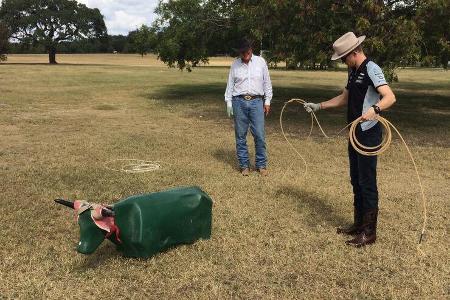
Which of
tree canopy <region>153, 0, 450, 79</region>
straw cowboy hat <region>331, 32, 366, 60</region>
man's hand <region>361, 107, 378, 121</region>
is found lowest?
man's hand <region>361, 107, 378, 121</region>

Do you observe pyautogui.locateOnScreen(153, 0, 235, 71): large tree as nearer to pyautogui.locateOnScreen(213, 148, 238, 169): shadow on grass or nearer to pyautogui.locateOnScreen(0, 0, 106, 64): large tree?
pyautogui.locateOnScreen(213, 148, 238, 169): shadow on grass

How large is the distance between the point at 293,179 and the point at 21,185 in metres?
3.91

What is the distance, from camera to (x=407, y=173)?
787cm

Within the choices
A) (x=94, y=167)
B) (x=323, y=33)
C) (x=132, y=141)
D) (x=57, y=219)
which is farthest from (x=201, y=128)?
(x=57, y=219)

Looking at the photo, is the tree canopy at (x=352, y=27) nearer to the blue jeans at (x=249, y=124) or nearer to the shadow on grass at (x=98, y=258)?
the blue jeans at (x=249, y=124)

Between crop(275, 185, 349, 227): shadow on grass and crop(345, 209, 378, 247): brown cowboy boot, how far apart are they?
0.62 m

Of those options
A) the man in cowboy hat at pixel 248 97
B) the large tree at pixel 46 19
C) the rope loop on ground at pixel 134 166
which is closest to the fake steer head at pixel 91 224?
the rope loop on ground at pixel 134 166

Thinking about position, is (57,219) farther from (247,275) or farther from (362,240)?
(362,240)

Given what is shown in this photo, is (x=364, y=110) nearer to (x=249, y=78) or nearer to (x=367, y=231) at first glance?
(x=367, y=231)

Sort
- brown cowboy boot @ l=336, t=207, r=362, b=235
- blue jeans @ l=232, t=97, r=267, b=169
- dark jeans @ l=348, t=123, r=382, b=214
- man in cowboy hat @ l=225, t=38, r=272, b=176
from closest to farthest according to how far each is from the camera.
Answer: dark jeans @ l=348, t=123, r=382, b=214, brown cowboy boot @ l=336, t=207, r=362, b=235, man in cowboy hat @ l=225, t=38, r=272, b=176, blue jeans @ l=232, t=97, r=267, b=169

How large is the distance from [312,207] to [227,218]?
3.77ft

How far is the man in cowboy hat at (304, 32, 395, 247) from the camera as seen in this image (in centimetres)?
440

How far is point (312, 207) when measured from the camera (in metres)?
6.07

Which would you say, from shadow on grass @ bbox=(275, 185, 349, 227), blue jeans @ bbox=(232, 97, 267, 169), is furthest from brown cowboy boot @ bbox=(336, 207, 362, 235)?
blue jeans @ bbox=(232, 97, 267, 169)
